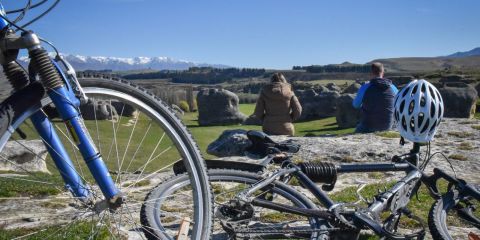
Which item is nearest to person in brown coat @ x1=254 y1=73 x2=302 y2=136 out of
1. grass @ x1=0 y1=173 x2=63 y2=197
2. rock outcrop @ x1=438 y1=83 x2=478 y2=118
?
grass @ x1=0 y1=173 x2=63 y2=197

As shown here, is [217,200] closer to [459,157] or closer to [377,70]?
[459,157]

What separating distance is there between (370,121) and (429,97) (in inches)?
269

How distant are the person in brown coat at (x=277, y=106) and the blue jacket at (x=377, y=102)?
1.66 metres

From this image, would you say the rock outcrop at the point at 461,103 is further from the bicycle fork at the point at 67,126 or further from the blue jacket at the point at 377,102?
the bicycle fork at the point at 67,126

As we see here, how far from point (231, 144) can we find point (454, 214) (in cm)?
671

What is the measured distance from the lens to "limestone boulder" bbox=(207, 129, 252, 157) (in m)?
10.4

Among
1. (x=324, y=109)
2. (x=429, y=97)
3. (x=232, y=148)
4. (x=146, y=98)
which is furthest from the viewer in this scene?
(x=324, y=109)

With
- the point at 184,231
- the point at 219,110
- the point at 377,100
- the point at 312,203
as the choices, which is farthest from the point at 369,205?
the point at 219,110

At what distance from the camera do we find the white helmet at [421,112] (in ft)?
15.1

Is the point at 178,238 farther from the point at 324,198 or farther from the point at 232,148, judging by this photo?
the point at 232,148

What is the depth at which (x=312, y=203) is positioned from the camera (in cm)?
386

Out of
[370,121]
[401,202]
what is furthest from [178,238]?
[370,121]

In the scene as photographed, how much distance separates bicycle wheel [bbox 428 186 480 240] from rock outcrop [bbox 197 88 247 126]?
46.3 m

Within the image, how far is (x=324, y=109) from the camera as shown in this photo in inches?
2068
